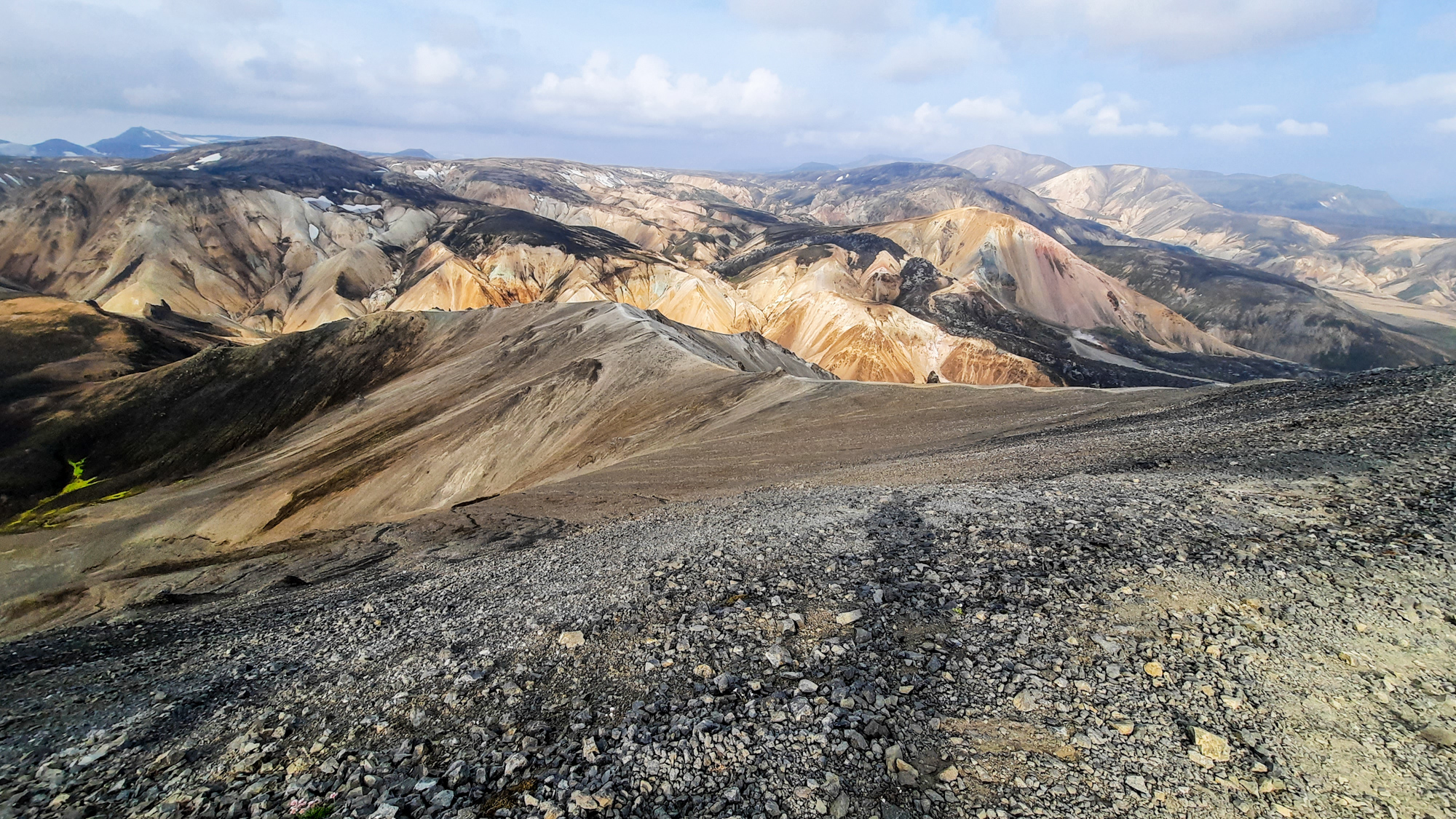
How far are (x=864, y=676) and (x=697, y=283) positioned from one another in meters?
73.7

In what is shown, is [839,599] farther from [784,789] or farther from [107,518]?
[107,518]

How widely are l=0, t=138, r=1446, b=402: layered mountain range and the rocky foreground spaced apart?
50.8 meters

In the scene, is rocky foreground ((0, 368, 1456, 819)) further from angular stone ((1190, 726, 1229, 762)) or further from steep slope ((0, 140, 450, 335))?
steep slope ((0, 140, 450, 335))

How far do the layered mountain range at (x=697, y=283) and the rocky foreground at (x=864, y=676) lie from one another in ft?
167

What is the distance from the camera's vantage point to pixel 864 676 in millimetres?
6570

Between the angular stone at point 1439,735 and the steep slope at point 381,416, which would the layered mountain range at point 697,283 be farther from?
the angular stone at point 1439,735

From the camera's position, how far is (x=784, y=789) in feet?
17.0

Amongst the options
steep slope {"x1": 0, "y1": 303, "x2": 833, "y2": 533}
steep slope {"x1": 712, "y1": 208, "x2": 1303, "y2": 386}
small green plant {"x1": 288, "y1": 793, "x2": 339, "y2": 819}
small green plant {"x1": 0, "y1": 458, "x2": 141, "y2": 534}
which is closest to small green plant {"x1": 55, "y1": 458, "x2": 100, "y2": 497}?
small green plant {"x1": 0, "y1": 458, "x2": 141, "y2": 534}

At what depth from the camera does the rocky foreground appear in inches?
201

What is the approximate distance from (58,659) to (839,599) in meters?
11.4

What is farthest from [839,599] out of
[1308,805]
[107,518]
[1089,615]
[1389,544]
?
[107,518]

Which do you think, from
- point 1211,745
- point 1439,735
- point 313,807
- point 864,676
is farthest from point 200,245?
point 1439,735

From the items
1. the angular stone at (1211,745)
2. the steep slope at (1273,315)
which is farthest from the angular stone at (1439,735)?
A: the steep slope at (1273,315)

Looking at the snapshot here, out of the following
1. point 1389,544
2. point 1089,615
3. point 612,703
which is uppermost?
point 1389,544
